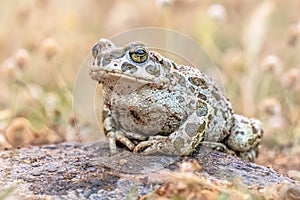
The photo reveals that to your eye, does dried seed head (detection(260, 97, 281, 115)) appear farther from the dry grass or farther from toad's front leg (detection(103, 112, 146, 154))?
toad's front leg (detection(103, 112, 146, 154))

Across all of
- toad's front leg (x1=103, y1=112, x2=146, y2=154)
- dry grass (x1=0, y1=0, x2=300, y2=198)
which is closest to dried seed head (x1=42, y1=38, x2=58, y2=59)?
dry grass (x1=0, y1=0, x2=300, y2=198)

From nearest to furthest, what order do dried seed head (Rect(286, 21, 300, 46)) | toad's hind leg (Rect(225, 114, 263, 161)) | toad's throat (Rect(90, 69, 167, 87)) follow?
toad's throat (Rect(90, 69, 167, 87))
toad's hind leg (Rect(225, 114, 263, 161))
dried seed head (Rect(286, 21, 300, 46))

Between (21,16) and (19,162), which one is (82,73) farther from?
(21,16)

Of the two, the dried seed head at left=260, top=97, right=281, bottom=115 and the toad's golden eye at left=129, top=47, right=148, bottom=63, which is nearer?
the toad's golden eye at left=129, top=47, right=148, bottom=63

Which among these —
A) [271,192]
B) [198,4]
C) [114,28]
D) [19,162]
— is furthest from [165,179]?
[198,4]

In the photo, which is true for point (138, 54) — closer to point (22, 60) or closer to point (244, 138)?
point (244, 138)

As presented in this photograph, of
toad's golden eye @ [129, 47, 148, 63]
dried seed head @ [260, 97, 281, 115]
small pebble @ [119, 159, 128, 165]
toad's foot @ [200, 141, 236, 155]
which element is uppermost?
dried seed head @ [260, 97, 281, 115]
